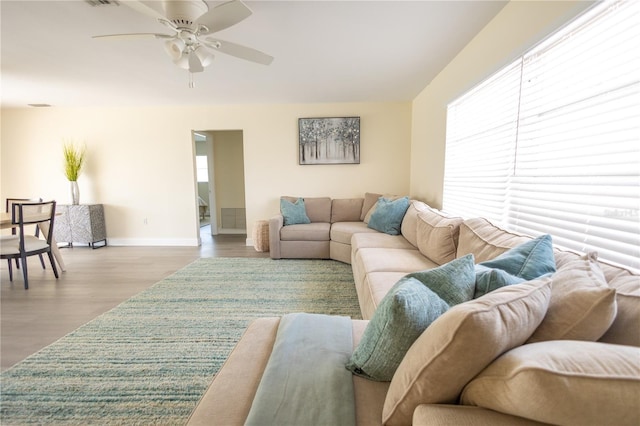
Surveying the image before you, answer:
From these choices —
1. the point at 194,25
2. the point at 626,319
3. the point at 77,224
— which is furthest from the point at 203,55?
the point at 77,224

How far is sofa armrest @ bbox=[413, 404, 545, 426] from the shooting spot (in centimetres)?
55

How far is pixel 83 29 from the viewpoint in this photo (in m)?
2.15

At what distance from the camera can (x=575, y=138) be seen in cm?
140

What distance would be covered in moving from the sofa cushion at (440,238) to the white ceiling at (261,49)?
161 centimetres

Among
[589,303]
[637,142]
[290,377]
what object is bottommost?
[290,377]

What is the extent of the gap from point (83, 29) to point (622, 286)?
3656 mm

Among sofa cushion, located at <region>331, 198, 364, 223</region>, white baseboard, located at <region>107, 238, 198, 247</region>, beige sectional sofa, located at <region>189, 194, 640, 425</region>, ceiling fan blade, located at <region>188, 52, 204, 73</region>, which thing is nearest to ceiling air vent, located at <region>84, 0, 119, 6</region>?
ceiling fan blade, located at <region>188, 52, 204, 73</region>

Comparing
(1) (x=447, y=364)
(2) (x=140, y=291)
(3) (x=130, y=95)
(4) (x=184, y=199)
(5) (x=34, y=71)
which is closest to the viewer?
(1) (x=447, y=364)

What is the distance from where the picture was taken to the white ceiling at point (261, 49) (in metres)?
1.94

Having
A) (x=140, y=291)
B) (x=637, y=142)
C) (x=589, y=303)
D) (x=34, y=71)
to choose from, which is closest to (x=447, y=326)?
(x=589, y=303)

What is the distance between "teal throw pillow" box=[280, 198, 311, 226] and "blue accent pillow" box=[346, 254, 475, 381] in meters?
3.19

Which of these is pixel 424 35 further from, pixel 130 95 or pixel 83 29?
pixel 130 95

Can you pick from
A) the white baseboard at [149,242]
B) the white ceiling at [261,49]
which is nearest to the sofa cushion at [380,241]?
the white ceiling at [261,49]

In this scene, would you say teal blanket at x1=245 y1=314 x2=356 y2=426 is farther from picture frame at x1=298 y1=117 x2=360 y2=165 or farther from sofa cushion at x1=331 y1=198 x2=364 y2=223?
picture frame at x1=298 y1=117 x2=360 y2=165
